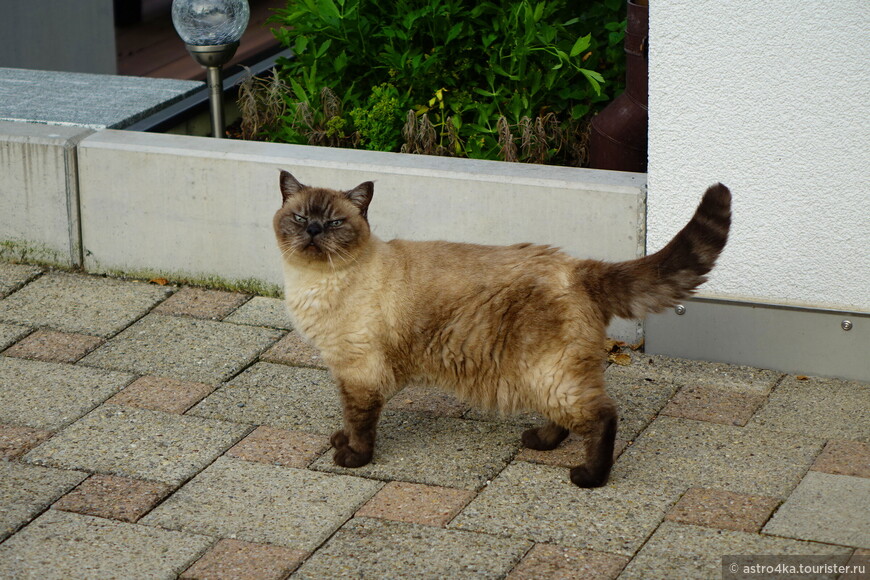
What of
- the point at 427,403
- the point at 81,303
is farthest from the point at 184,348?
the point at 427,403

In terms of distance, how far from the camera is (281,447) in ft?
12.8

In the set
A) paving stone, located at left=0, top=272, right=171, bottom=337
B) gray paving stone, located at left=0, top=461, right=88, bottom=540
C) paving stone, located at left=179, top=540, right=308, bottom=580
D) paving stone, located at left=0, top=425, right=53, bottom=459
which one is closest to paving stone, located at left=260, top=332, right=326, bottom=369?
paving stone, located at left=0, top=272, right=171, bottom=337

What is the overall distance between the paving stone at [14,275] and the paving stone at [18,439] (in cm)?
130

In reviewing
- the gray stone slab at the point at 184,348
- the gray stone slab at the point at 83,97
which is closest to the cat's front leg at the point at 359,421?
the gray stone slab at the point at 184,348

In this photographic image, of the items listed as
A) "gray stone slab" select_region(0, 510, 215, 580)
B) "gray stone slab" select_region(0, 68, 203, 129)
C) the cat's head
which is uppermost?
"gray stone slab" select_region(0, 68, 203, 129)

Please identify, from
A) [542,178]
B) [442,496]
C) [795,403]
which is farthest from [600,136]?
[442,496]

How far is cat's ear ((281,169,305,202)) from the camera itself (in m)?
3.80

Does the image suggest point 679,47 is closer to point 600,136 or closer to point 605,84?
point 600,136

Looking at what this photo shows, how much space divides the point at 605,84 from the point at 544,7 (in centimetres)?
47

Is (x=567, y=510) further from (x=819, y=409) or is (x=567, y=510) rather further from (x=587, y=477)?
(x=819, y=409)

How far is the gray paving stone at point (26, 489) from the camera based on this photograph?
3.42 metres

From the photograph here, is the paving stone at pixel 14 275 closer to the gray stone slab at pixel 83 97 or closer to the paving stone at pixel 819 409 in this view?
the gray stone slab at pixel 83 97

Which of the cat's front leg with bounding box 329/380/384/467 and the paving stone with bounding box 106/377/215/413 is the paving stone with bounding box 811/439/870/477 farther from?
the paving stone with bounding box 106/377/215/413

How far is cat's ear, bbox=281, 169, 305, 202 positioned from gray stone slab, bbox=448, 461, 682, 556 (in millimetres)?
1200
